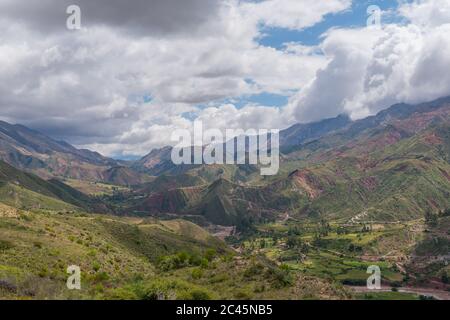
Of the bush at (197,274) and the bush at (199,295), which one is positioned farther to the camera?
the bush at (197,274)

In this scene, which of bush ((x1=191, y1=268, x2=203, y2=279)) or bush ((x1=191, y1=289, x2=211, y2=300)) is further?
bush ((x1=191, y1=268, x2=203, y2=279))

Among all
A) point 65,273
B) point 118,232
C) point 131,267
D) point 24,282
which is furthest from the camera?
point 118,232

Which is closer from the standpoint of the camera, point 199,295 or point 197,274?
point 199,295

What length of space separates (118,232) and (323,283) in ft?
413

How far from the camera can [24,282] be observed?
4306 centimetres

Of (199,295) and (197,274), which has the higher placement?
(197,274)
